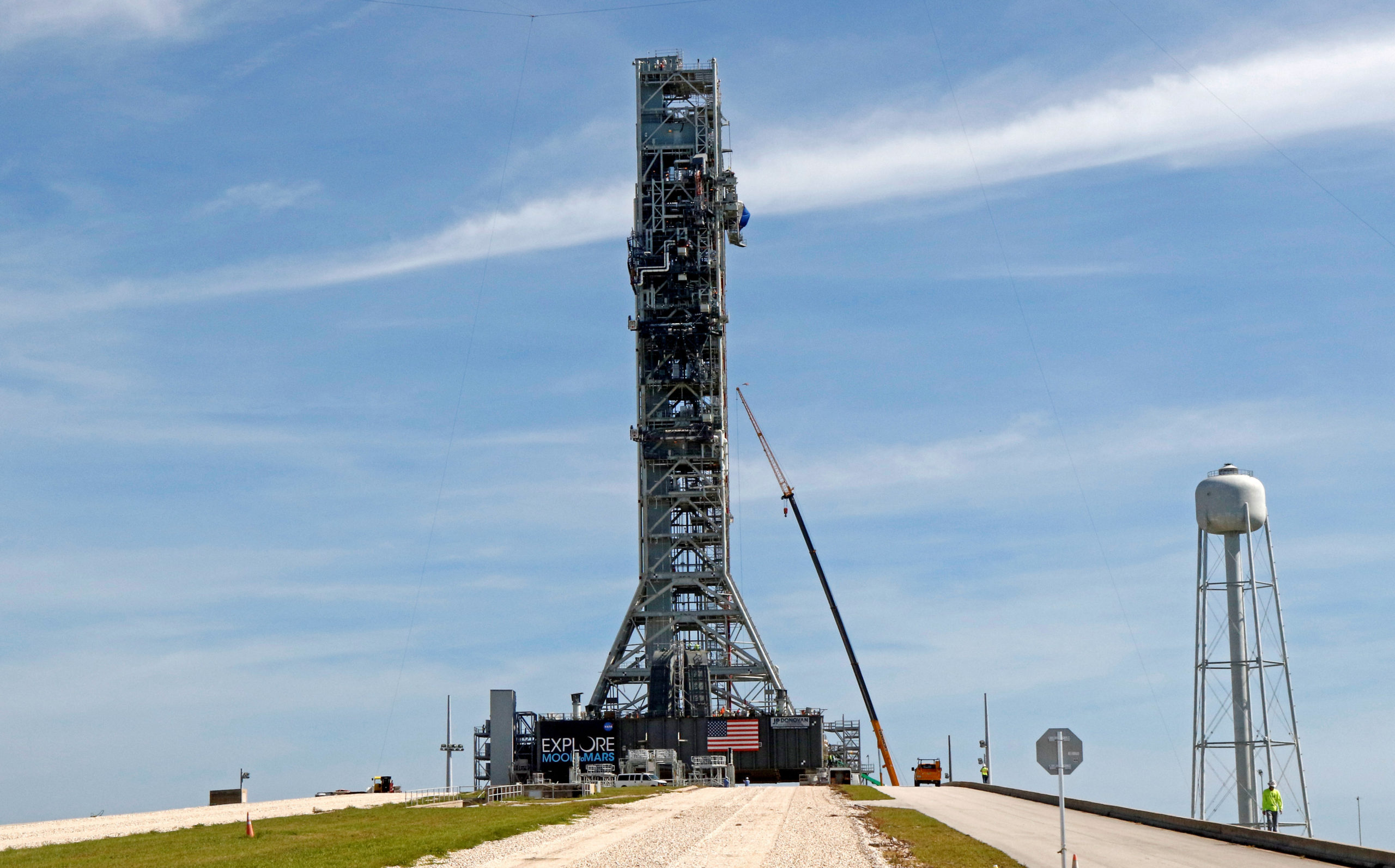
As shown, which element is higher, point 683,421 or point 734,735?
point 683,421

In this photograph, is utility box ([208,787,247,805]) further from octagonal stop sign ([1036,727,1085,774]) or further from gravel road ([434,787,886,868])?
octagonal stop sign ([1036,727,1085,774])

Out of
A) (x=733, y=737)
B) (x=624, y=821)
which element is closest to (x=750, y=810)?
(x=624, y=821)

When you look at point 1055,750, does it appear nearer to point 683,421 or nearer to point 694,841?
point 694,841

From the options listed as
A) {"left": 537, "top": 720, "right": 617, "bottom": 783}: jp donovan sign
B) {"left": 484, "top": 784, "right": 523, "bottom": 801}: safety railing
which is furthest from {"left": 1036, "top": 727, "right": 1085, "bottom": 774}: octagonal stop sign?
{"left": 537, "top": 720, "right": 617, "bottom": 783}: jp donovan sign

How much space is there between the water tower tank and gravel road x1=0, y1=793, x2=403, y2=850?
3805cm

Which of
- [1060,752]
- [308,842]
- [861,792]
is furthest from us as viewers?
[861,792]

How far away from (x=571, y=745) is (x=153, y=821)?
3522cm

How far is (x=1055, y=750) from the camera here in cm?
2862

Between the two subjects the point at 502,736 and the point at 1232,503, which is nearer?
the point at 1232,503

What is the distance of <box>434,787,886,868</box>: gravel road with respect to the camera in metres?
32.9

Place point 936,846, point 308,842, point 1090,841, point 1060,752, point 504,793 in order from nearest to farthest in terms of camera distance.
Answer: point 1060,752 → point 936,846 → point 1090,841 → point 308,842 → point 504,793

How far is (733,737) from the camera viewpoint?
304ft

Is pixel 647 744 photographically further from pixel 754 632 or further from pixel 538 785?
pixel 538 785

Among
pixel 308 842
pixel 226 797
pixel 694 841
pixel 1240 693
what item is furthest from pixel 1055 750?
pixel 226 797
